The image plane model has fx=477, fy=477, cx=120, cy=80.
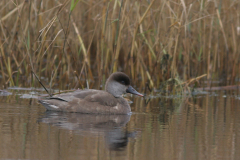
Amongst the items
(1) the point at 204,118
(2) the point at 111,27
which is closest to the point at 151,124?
(1) the point at 204,118

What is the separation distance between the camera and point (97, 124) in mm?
6363

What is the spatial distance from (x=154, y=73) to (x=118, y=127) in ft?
14.7

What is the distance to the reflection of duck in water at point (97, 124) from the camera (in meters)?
5.28

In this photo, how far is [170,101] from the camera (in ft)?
29.7

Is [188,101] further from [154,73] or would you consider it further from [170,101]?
[154,73]

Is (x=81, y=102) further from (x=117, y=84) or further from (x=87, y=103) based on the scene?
(x=117, y=84)

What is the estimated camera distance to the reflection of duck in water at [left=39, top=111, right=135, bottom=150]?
5281mm

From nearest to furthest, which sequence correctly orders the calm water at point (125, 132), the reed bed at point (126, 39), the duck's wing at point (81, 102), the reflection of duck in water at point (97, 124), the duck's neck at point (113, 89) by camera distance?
the calm water at point (125, 132)
the reflection of duck in water at point (97, 124)
the duck's wing at point (81, 102)
the duck's neck at point (113, 89)
the reed bed at point (126, 39)

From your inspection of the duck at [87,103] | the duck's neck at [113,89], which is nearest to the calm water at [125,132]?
the duck at [87,103]

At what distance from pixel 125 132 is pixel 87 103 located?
1.78m

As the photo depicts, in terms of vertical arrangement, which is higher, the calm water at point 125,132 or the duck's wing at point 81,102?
the duck's wing at point 81,102

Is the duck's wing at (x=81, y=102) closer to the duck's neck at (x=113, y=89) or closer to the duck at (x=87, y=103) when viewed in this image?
the duck at (x=87, y=103)

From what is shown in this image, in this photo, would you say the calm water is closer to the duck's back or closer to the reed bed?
the duck's back

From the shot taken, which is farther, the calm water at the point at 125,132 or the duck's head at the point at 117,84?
the duck's head at the point at 117,84
